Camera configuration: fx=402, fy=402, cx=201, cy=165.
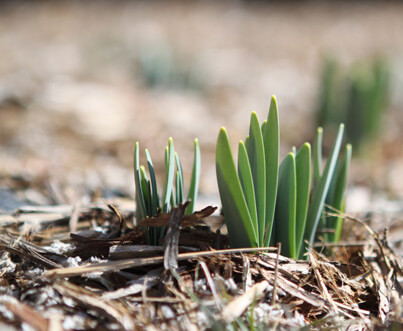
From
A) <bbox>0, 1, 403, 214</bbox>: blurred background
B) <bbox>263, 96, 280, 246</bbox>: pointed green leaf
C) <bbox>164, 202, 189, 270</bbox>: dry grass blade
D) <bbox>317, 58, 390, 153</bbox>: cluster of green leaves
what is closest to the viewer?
<bbox>164, 202, 189, 270</bbox>: dry grass blade

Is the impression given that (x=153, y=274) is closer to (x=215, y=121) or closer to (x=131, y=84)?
(x=215, y=121)

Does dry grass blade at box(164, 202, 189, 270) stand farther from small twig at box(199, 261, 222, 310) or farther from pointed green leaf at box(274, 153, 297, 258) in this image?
pointed green leaf at box(274, 153, 297, 258)

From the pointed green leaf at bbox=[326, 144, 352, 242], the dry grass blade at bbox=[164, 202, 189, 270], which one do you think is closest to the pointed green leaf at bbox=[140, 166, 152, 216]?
the dry grass blade at bbox=[164, 202, 189, 270]

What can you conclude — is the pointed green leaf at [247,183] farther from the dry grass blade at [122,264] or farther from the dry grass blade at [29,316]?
the dry grass blade at [29,316]

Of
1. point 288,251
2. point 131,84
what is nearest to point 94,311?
point 288,251

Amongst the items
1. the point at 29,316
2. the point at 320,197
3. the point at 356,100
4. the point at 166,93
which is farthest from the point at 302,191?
the point at 166,93

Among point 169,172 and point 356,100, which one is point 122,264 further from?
point 356,100

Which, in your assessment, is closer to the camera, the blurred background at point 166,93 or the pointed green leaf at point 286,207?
the pointed green leaf at point 286,207

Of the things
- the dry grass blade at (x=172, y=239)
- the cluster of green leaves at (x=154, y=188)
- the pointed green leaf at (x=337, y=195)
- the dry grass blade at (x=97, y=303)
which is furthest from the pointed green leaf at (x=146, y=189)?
the pointed green leaf at (x=337, y=195)
